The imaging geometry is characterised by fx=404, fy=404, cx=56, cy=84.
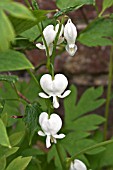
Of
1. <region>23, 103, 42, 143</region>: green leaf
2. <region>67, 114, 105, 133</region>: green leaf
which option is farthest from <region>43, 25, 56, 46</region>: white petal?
<region>67, 114, 105, 133</region>: green leaf

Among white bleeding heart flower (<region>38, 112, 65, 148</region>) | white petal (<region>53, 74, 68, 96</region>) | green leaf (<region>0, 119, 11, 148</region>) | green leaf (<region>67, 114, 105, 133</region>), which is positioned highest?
green leaf (<region>0, 119, 11, 148</region>)

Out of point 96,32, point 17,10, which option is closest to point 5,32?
point 17,10

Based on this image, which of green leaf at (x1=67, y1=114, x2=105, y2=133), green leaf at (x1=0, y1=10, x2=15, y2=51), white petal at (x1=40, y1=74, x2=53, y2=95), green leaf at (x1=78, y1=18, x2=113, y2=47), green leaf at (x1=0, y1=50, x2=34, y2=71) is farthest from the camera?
green leaf at (x1=67, y1=114, x2=105, y2=133)

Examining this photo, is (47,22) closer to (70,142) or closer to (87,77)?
(70,142)

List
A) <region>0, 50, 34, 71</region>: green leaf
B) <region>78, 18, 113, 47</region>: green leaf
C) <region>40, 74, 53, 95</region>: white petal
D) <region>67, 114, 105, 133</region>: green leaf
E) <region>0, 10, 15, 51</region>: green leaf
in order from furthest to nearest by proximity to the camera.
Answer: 1. <region>67, 114, 105, 133</region>: green leaf
2. <region>78, 18, 113, 47</region>: green leaf
3. <region>40, 74, 53, 95</region>: white petal
4. <region>0, 50, 34, 71</region>: green leaf
5. <region>0, 10, 15, 51</region>: green leaf

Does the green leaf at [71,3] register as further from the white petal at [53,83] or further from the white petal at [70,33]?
the white petal at [53,83]

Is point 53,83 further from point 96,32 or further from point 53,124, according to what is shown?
point 96,32

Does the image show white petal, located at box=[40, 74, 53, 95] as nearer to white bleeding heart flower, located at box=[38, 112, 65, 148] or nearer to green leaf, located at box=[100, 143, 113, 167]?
white bleeding heart flower, located at box=[38, 112, 65, 148]

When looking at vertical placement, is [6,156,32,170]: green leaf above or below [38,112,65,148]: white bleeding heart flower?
below
